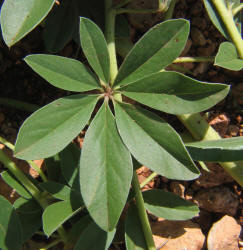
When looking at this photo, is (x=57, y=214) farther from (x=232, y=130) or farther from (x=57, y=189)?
(x=232, y=130)

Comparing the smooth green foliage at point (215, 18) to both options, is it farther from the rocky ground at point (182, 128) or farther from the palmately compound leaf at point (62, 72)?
the palmately compound leaf at point (62, 72)

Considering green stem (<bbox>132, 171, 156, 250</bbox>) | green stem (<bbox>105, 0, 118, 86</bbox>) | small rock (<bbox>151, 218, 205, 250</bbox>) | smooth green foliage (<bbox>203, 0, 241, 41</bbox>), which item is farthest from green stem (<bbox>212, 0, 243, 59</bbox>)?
small rock (<bbox>151, 218, 205, 250</bbox>)

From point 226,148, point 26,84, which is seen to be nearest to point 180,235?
point 226,148

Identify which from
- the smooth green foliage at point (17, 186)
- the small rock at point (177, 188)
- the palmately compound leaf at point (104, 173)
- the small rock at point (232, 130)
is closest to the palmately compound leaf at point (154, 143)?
the palmately compound leaf at point (104, 173)

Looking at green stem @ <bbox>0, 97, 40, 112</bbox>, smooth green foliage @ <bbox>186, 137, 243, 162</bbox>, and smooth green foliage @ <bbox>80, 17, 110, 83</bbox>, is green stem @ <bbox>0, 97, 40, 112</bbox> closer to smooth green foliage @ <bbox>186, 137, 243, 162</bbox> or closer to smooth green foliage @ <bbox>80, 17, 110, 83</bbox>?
smooth green foliage @ <bbox>80, 17, 110, 83</bbox>

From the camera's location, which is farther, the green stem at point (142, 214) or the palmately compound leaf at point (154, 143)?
the green stem at point (142, 214)

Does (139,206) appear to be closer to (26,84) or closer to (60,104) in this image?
(60,104)
